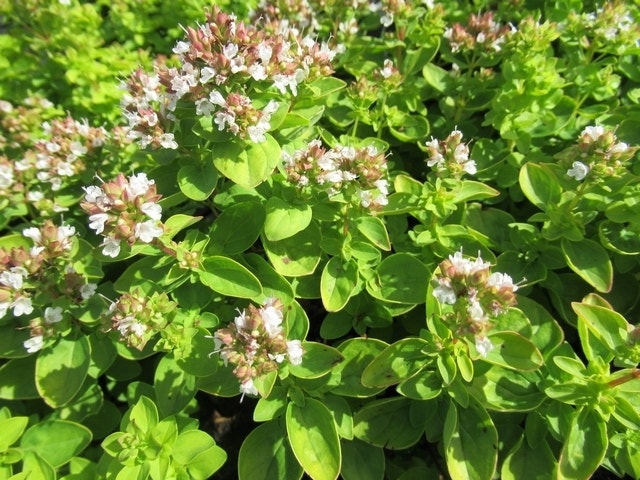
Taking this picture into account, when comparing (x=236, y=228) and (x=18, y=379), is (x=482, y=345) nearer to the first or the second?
(x=236, y=228)

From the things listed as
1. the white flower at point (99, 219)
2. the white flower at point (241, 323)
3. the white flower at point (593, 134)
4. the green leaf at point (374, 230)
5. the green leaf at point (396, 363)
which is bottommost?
the green leaf at point (396, 363)

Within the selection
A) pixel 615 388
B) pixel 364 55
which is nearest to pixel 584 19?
pixel 364 55

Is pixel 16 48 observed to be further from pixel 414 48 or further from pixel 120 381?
pixel 414 48

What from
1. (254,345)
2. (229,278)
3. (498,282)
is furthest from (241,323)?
(498,282)

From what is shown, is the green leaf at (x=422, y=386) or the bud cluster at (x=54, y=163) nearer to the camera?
the green leaf at (x=422, y=386)

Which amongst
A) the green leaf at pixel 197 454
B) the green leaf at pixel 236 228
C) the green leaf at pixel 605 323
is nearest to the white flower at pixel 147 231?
the green leaf at pixel 236 228

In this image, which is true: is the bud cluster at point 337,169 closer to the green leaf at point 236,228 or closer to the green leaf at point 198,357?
the green leaf at point 236,228
